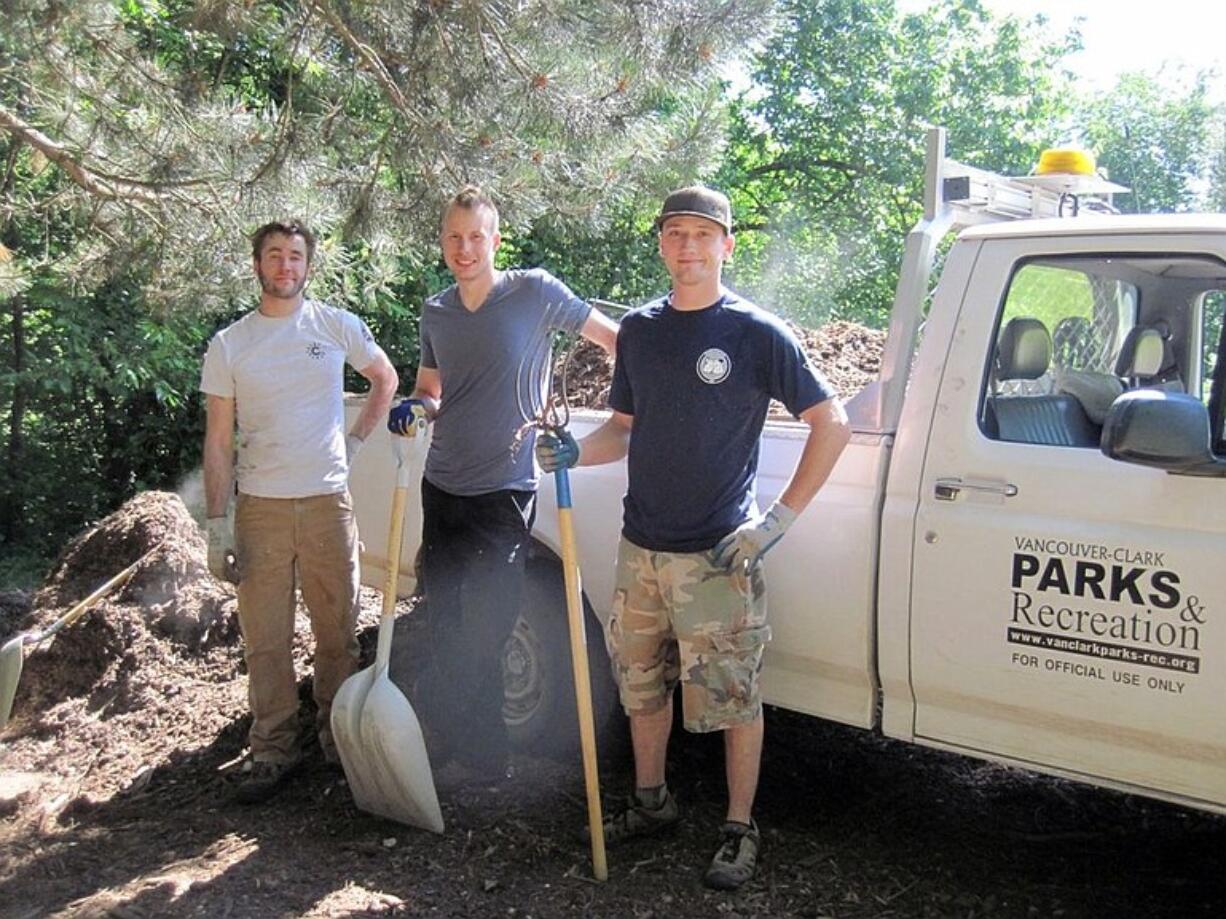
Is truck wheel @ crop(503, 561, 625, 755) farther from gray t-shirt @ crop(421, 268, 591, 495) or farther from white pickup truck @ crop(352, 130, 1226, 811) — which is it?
gray t-shirt @ crop(421, 268, 591, 495)

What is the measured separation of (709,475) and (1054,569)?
38.8 inches

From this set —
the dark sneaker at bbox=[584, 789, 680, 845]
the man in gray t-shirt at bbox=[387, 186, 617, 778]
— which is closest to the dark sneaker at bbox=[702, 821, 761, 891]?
the dark sneaker at bbox=[584, 789, 680, 845]

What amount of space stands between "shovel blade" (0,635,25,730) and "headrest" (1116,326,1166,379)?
14.7 feet

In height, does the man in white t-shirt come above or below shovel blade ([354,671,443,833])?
above

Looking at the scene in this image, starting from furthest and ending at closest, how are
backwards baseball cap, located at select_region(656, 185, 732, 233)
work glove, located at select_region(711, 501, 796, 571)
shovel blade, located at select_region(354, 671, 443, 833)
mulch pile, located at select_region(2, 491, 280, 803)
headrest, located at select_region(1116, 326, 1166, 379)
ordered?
mulch pile, located at select_region(2, 491, 280, 803)
headrest, located at select_region(1116, 326, 1166, 379)
shovel blade, located at select_region(354, 671, 443, 833)
backwards baseball cap, located at select_region(656, 185, 732, 233)
work glove, located at select_region(711, 501, 796, 571)

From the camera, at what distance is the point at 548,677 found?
15.0 ft

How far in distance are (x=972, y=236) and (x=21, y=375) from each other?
8262 millimetres

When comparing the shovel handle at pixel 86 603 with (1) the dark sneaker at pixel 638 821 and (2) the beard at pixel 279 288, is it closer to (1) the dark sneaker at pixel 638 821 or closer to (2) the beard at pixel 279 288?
(2) the beard at pixel 279 288

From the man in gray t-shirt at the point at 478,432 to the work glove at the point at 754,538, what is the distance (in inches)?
35.8

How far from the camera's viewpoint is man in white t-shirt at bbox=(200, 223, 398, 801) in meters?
4.31

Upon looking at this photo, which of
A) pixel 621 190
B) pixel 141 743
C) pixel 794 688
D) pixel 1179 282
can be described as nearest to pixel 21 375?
pixel 141 743

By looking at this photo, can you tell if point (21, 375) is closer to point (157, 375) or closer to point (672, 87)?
point (157, 375)

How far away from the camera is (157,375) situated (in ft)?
32.1

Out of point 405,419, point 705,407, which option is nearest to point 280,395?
point 405,419
